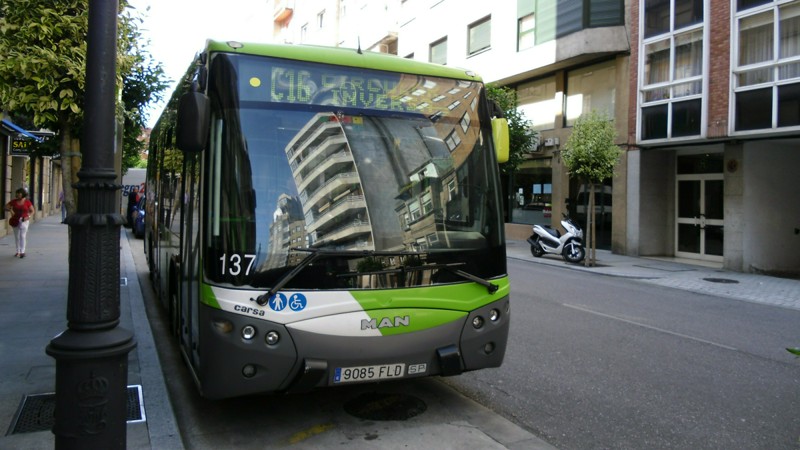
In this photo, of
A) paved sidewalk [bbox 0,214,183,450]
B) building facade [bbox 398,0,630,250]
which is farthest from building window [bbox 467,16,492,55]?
paved sidewalk [bbox 0,214,183,450]

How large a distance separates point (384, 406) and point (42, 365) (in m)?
3.32

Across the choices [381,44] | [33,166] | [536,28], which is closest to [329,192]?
[536,28]

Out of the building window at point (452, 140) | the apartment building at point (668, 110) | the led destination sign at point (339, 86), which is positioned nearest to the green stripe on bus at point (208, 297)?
the led destination sign at point (339, 86)

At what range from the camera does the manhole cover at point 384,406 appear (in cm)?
482

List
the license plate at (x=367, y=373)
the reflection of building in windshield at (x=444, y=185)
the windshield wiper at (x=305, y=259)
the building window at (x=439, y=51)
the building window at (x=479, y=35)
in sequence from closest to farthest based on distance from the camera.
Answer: the windshield wiper at (x=305, y=259)
the license plate at (x=367, y=373)
the reflection of building in windshield at (x=444, y=185)
the building window at (x=479, y=35)
the building window at (x=439, y=51)

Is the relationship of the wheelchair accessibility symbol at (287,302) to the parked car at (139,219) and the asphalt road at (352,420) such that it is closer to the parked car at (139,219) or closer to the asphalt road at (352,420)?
the asphalt road at (352,420)

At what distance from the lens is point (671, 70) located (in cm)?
→ 1739

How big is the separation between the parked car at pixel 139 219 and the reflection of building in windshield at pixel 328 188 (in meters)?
20.0

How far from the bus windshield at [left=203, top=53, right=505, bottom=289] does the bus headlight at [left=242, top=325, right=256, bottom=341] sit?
0.29m

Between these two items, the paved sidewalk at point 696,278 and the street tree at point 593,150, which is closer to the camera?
the paved sidewalk at point 696,278

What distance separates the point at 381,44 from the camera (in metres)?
34.8

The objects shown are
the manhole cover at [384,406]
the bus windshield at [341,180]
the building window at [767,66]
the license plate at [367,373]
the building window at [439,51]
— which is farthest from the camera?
the building window at [439,51]

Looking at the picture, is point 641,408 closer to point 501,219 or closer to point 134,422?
point 501,219

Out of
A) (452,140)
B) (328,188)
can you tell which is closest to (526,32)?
(452,140)
